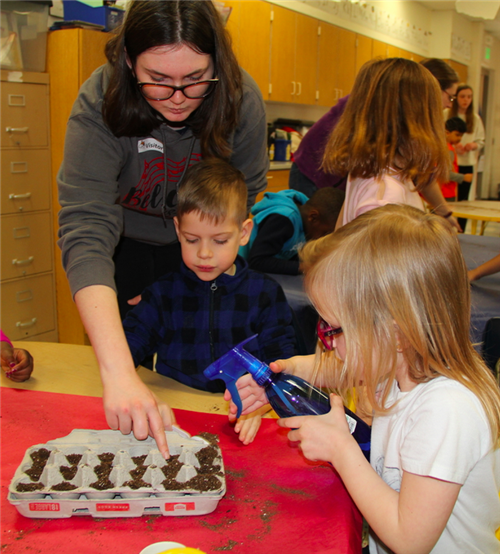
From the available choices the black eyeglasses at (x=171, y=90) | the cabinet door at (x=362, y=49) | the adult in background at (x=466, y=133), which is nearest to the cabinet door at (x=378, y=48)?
the cabinet door at (x=362, y=49)

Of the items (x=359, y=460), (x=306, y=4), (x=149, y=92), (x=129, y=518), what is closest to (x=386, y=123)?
(x=149, y=92)

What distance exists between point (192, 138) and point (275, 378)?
80 cm

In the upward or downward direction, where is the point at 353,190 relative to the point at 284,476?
upward

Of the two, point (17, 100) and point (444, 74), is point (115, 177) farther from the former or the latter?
point (444, 74)

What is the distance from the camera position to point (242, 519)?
0.76 metres

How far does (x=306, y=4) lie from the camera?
5.50 metres

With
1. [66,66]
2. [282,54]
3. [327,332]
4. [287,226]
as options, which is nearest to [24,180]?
[66,66]

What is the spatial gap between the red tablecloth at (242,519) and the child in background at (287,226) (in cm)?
162

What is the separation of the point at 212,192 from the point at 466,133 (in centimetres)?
584

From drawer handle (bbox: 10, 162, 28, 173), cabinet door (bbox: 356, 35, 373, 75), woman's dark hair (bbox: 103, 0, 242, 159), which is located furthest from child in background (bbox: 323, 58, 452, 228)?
cabinet door (bbox: 356, 35, 373, 75)

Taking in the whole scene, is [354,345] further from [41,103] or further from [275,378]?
[41,103]

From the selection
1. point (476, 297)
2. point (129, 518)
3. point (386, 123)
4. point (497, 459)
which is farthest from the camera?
point (476, 297)

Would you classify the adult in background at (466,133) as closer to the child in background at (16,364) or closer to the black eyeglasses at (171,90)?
the black eyeglasses at (171,90)

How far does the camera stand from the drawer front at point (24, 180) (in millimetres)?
2980
